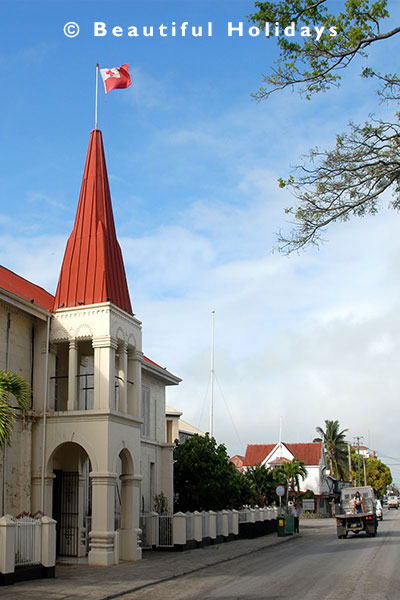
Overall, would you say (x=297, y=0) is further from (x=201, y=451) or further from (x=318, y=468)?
(x=318, y=468)

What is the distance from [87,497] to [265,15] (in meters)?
17.7

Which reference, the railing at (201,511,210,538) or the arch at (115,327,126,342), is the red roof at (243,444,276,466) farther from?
the arch at (115,327,126,342)

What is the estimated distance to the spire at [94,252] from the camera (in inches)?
850

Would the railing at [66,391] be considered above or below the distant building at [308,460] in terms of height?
above

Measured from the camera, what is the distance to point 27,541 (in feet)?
52.4

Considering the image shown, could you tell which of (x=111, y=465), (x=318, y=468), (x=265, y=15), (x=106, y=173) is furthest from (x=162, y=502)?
(x=318, y=468)

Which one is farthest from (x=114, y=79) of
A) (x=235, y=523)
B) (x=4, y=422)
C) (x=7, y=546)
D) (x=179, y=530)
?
(x=235, y=523)

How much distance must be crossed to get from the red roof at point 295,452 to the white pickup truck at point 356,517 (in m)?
43.7

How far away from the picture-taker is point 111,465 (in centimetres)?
1972

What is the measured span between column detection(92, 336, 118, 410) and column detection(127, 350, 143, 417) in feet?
6.12

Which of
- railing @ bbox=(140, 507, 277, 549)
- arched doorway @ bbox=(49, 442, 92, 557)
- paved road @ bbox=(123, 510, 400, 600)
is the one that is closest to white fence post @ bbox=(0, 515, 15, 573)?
paved road @ bbox=(123, 510, 400, 600)

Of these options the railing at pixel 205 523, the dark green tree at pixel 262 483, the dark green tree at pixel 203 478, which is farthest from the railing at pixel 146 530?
the dark green tree at pixel 262 483

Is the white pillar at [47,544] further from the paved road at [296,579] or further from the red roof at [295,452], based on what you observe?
the red roof at [295,452]

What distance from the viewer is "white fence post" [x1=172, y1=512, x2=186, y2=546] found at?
24.7 m
